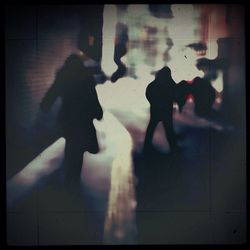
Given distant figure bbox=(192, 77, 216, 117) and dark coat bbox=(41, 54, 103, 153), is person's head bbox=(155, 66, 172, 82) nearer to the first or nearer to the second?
distant figure bbox=(192, 77, 216, 117)

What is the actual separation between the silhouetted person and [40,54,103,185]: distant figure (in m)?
0.29

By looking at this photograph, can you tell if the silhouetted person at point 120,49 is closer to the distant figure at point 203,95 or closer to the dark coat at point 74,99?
the dark coat at point 74,99

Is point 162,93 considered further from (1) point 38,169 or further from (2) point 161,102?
(1) point 38,169

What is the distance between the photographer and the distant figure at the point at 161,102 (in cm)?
469

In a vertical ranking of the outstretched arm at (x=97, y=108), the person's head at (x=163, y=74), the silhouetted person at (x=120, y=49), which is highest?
the silhouetted person at (x=120, y=49)

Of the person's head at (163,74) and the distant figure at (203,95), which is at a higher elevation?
the person's head at (163,74)

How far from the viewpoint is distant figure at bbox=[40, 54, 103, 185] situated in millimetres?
4676

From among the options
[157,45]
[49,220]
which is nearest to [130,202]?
[49,220]

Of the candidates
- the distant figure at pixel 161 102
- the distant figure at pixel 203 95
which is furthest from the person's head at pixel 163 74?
the distant figure at pixel 203 95

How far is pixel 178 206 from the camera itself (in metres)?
4.73

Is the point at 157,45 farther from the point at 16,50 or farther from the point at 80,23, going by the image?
the point at 16,50

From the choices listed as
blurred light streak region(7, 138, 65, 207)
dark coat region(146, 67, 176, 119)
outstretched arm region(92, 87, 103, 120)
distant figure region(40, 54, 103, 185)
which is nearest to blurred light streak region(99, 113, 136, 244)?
outstretched arm region(92, 87, 103, 120)

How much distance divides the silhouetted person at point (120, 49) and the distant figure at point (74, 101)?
29cm

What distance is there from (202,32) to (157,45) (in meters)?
0.53
